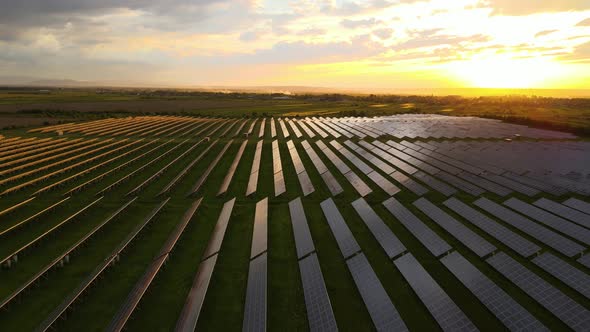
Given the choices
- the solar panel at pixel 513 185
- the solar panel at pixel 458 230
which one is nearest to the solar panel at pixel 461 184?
the solar panel at pixel 513 185

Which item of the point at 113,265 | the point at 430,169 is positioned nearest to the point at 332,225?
the point at 113,265

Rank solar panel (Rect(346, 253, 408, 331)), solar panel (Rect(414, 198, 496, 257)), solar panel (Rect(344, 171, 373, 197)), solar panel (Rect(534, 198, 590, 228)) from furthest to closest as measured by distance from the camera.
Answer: solar panel (Rect(344, 171, 373, 197)) → solar panel (Rect(534, 198, 590, 228)) → solar panel (Rect(414, 198, 496, 257)) → solar panel (Rect(346, 253, 408, 331))

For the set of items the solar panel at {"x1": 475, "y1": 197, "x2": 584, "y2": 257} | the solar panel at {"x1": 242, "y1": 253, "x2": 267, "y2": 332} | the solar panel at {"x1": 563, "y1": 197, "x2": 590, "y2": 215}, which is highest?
the solar panel at {"x1": 563, "y1": 197, "x2": 590, "y2": 215}

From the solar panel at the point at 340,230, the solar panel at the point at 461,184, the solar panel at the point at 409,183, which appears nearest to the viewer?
the solar panel at the point at 340,230

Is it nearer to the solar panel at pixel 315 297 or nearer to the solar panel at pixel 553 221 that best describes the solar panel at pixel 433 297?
the solar panel at pixel 315 297

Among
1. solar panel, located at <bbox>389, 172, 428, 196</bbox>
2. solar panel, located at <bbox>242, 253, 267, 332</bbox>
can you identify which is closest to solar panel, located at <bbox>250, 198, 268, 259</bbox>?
solar panel, located at <bbox>242, 253, 267, 332</bbox>

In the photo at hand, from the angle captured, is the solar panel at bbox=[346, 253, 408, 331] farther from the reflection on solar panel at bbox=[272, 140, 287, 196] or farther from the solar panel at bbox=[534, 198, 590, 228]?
the solar panel at bbox=[534, 198, 590, 228]

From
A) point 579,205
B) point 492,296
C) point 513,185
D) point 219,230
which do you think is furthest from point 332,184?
point 579,205
